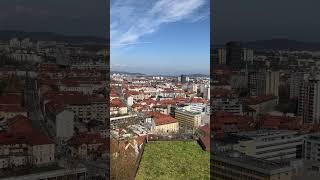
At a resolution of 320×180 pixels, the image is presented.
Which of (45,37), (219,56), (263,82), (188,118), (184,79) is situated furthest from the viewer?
(184,79)

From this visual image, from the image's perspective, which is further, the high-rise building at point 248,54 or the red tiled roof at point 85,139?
the high-rise building at point 248,54

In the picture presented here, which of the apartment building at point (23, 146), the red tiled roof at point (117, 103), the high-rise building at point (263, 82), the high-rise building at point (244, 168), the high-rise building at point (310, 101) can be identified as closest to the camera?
the high-rise building at point (244, 168)

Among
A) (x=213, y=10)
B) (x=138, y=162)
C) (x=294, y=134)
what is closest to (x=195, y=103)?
(x=138, y=162)

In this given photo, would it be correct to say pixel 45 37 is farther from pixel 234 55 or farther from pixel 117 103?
pixel 117 103

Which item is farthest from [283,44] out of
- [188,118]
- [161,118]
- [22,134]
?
[161,118]

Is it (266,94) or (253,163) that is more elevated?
(266,94)

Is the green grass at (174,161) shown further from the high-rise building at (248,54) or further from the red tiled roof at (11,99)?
the red tiled roof at (11,99)

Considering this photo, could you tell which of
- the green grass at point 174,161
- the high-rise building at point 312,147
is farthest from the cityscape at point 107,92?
the green grass at point 174,161
